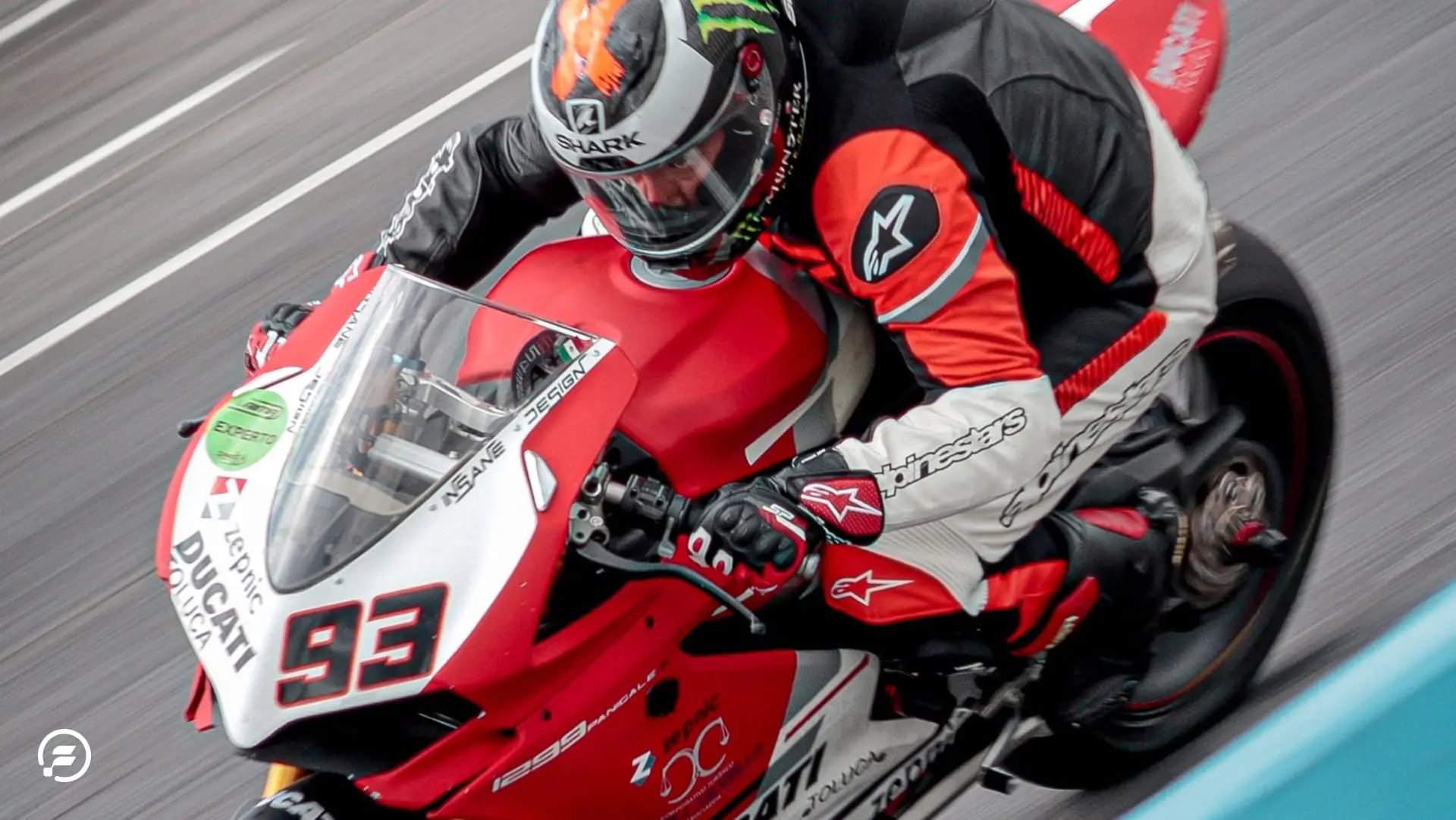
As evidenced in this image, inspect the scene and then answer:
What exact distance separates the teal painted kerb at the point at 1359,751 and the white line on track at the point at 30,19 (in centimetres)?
742

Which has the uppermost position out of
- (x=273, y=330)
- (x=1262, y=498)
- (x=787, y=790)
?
(x=273, y=330)

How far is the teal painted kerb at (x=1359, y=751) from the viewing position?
224cm

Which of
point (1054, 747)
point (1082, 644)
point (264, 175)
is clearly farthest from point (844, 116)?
point (264, 175)

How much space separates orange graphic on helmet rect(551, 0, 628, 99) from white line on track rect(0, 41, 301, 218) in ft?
16.3

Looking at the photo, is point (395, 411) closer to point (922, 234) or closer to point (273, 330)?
point (273, 330)

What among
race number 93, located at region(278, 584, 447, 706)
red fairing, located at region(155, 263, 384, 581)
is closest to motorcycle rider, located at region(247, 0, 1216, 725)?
red fairing, located at region(155, 263, 384, 581)

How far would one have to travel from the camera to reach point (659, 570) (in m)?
2.65

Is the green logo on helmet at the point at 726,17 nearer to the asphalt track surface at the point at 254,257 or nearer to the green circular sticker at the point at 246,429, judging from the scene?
the green circular sticker at the point at 246,429

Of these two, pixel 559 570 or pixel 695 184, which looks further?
pixel 695 184

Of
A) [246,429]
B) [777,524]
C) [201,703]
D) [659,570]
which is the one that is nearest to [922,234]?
[777,524]

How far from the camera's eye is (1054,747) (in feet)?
12.9

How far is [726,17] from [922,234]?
47 cm

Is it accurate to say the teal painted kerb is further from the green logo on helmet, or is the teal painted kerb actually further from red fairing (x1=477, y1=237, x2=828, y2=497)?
the green logo on helmet

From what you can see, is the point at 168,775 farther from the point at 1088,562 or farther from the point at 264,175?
the point at 264,175
